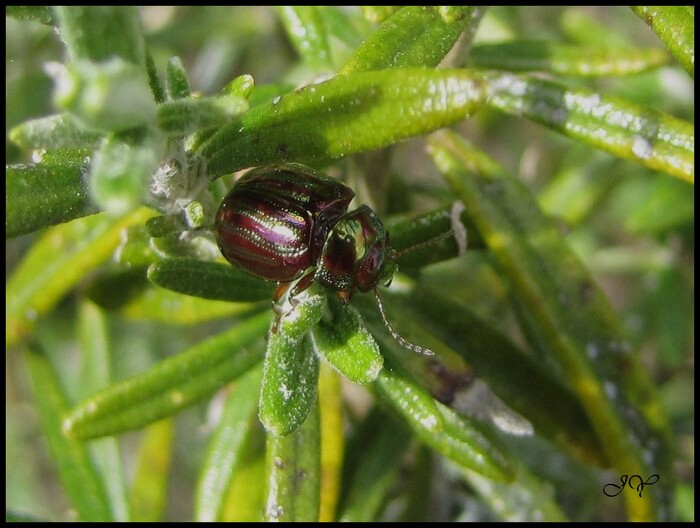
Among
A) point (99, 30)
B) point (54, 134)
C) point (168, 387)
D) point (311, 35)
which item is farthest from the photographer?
point (311, 35)

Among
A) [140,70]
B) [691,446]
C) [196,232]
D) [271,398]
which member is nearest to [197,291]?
[196,232]

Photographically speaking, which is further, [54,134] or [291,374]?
[291,374]

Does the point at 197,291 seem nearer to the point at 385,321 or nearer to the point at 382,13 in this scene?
the point at 385,321

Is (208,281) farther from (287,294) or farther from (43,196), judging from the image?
(43,196)

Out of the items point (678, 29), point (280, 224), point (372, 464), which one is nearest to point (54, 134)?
point (280, 224)

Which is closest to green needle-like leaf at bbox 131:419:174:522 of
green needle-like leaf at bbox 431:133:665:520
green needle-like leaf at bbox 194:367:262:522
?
green needle-like leaf at bbox 194:367:262:522

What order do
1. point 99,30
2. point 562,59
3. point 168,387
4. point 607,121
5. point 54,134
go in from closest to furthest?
point 99,30 → point 54,134 → point 607,121 → point 168,387 → point 562,59

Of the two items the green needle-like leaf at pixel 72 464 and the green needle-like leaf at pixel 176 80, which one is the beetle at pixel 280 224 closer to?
the green needle-like leaf at pixel 176 80
